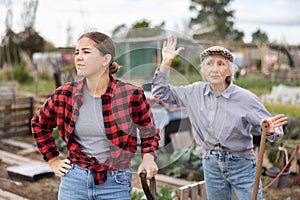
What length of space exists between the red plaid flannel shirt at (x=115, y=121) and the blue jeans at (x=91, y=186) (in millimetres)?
27

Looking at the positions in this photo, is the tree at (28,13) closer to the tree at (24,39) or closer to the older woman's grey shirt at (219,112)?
the tree at (24,39)

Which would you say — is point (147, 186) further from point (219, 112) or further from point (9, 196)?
point (9, 196)

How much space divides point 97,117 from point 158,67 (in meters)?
0.55

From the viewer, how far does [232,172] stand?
8.06ft

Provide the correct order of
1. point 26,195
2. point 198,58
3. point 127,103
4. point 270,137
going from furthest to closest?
point 26,195, point 198,58, point 270,137, point 127,103

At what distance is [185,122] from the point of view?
8.46ft

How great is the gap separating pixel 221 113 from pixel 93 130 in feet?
2.55

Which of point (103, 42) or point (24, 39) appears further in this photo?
point (24, 39)


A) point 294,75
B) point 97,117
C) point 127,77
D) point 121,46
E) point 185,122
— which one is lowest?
point 294,75

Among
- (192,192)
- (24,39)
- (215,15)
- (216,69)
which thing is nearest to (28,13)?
(24,39)

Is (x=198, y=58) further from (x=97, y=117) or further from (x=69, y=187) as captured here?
(x=69, y=187)

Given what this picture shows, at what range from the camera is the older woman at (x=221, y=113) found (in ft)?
7.77

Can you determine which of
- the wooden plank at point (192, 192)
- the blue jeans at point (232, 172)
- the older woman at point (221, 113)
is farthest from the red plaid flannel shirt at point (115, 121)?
the wooden plank at point (192, 192)

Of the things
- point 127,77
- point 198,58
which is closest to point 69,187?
point 127,77
